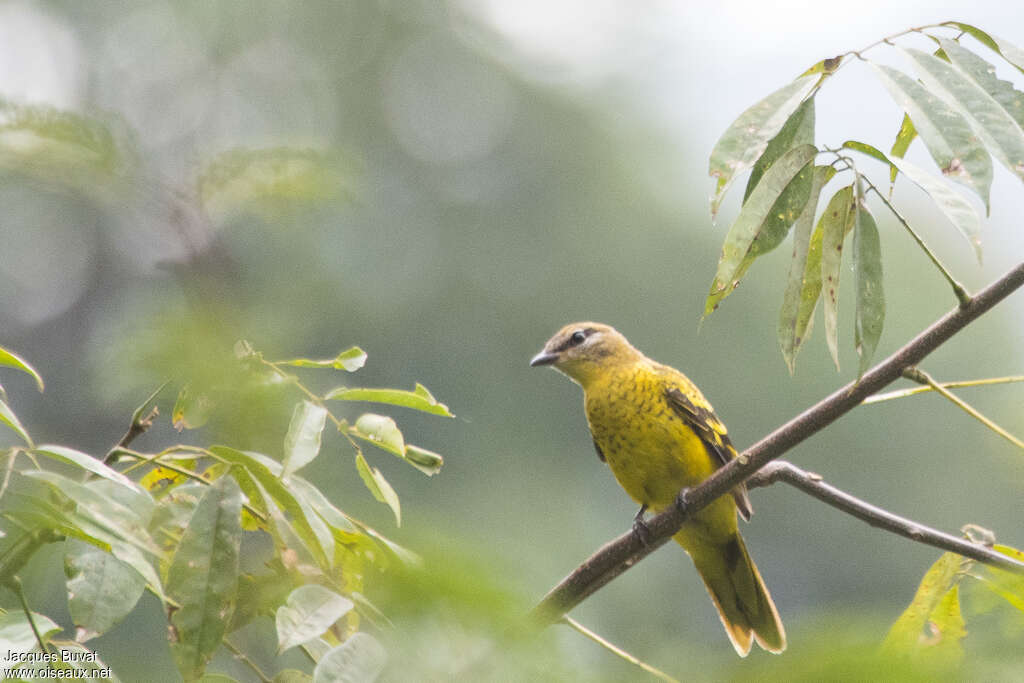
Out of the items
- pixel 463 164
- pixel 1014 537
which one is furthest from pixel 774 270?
Result: pixel 463 164

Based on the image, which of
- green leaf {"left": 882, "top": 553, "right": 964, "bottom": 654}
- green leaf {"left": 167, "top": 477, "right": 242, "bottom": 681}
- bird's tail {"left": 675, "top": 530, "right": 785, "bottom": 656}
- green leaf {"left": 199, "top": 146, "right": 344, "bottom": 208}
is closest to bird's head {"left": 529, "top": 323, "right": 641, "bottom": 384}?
bird's tail {"left": 675, "top": 530, "right": 785, "bottom": 656}

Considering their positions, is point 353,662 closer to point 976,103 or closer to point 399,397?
point 399,397

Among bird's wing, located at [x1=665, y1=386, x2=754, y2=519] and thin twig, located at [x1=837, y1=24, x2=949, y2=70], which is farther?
bird's wing, located at [x1=665, y1=386, x2=754, y2=519]

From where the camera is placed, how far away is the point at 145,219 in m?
0.80

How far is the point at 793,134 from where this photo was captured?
1.61 metres

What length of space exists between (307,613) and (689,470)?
191 cm

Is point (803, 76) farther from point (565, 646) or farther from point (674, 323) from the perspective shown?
point (674, 323)

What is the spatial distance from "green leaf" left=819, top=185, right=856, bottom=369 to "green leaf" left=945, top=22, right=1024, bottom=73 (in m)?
0.31

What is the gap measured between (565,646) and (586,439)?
607 inches

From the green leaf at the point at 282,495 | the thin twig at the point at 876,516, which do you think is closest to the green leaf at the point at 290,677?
the green leaf at the point at 282,495

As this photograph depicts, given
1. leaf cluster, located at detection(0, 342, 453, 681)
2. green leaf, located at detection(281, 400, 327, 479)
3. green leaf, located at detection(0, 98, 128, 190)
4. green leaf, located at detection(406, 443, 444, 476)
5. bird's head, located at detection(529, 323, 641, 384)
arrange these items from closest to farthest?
green leaf, located at detection(0, 98, 128, 190)
leaf cluster, located at detection(0, 342, 453, 681)
green leaf, located at detection(281, 400, 327, 479)
green leaf, located at detection(406, 443, 444, 476)
bird's head, located at detection(529, 323, 641, 384)

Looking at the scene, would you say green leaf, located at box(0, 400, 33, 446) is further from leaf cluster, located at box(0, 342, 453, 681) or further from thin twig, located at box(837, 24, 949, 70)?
thin twig, located at box(837, 24, 949, 70)

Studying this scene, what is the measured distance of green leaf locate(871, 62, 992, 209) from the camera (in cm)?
134

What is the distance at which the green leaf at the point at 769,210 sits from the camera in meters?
1.54
